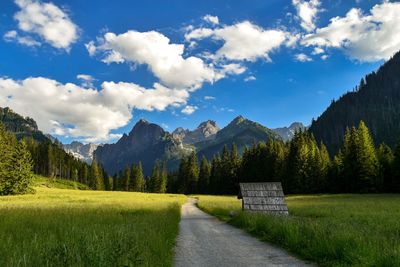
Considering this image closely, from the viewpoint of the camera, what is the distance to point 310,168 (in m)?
96.6

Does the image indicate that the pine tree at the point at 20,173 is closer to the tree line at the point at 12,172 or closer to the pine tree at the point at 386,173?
the tree line at the point at 12,172

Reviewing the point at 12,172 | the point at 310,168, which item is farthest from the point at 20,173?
the point at 310,168

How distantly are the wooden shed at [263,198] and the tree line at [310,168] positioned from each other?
49478mm

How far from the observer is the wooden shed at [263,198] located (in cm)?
3853

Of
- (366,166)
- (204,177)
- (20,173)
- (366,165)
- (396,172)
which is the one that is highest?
(366,165)

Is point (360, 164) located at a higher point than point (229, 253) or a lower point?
higher

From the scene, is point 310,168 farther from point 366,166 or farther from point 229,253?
point 229,253

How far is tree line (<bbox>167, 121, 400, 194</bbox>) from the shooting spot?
82000 millimetres

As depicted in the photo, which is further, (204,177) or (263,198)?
(204,177)

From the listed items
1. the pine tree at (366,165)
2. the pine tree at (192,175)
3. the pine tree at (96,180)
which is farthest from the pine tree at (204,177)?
the pine tree at (366,165)

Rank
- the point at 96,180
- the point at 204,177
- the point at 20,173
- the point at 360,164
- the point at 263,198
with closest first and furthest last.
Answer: the point at 263,198
the point at 360,164
the point at 20,173
the point at 204,177
the point at 96,180

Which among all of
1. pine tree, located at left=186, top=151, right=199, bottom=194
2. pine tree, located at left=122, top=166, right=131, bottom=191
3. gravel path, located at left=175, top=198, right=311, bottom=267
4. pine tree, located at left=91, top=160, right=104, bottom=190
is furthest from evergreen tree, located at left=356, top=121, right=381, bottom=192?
pine tree, located at left=91, top=160, right=104, bottom=190

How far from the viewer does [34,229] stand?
16062 millimetres

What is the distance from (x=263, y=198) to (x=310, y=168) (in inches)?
2404
